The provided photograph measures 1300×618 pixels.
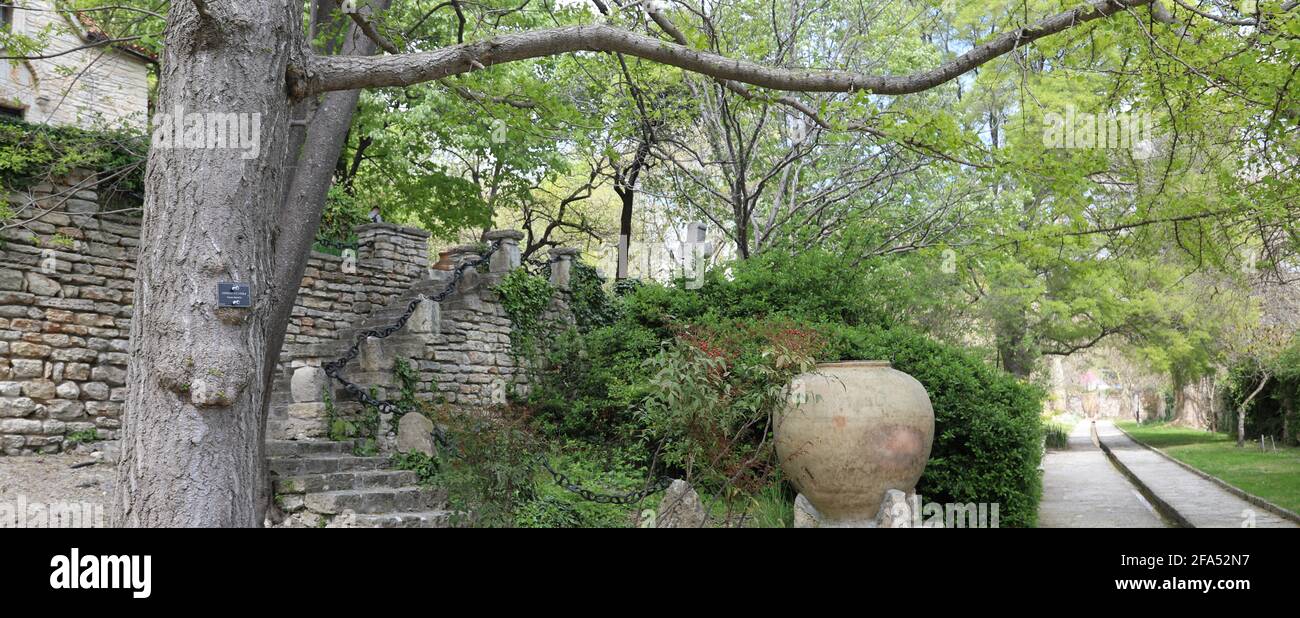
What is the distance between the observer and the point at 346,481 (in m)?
8.45

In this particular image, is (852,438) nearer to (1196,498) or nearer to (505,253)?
(505,253)

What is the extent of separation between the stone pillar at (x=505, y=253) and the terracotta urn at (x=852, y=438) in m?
6.17

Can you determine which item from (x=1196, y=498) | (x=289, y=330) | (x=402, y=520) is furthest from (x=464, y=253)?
(x=1196, y=498)

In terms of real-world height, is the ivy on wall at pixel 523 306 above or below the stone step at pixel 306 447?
above

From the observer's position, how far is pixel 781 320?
9312 mm

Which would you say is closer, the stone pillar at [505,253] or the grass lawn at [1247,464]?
the stone pillar at [505,253]

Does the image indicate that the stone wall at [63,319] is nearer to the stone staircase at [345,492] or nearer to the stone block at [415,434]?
the stone staircase at [345,492]

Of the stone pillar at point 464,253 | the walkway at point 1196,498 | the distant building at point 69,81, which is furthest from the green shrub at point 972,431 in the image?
the distant building at point 69,81

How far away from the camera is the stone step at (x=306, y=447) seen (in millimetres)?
8898

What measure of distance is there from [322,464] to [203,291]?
15.6ft

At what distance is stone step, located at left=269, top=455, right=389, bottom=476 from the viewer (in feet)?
27.5

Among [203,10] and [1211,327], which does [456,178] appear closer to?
[203,10]

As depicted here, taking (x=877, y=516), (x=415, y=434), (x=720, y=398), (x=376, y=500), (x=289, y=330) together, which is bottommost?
(x=376, y=500)
